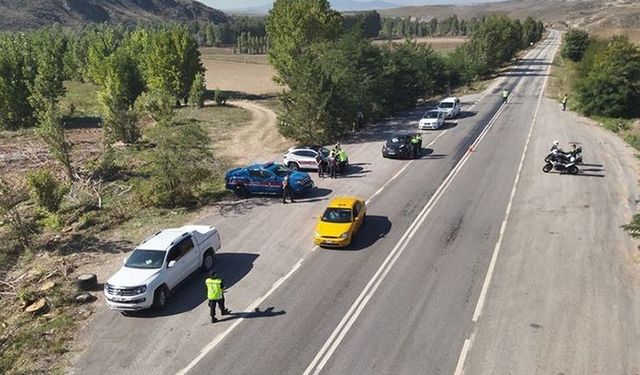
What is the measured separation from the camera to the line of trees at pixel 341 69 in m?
37.2

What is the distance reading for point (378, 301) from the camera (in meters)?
16.1

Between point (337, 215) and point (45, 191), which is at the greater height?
point (337, 215)

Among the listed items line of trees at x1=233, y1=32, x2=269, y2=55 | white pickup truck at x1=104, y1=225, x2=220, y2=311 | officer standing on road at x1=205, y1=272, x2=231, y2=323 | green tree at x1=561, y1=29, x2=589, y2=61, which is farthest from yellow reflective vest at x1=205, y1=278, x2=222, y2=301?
line of trees at x1=233, y1=32, x2=269, y2=55

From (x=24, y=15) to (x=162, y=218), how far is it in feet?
688

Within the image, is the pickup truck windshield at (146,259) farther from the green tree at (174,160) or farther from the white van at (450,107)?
the white van at (450,107)

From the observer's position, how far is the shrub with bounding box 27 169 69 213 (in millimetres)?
23656

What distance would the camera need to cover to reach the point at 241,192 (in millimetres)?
26859

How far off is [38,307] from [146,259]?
3.70 meters

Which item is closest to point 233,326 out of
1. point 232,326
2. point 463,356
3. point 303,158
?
point 232,326

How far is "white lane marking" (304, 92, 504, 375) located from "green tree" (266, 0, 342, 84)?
119ft

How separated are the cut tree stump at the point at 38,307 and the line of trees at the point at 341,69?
76.6 ft

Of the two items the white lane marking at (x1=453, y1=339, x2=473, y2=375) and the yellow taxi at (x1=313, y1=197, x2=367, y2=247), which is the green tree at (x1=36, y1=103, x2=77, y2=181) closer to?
the yellow taxi at (x1=313, y1=197, x2=367, y2=247)

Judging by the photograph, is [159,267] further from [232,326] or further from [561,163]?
[561,163]

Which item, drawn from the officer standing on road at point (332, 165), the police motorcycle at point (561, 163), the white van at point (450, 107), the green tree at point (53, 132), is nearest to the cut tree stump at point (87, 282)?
the green tree at point (53, 132)
